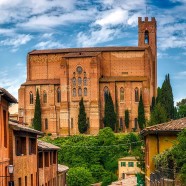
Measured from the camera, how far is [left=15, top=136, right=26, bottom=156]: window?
32091mm

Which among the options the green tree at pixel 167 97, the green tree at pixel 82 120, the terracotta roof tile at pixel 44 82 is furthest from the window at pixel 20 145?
the terracotta roof tile at pixel 44 82

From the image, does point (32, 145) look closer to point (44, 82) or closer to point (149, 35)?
point (44, 82)

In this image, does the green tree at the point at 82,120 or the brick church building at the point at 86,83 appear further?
the brick church building at the point at 86,83

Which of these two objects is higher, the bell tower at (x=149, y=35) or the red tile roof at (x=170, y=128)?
the bell tower at (x=149, y=35)

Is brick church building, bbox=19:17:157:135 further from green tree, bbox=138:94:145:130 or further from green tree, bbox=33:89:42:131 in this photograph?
green tree, bbox=33:89:42:131

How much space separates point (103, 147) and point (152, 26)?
42.7 meters

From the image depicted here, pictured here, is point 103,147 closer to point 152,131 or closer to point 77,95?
point 77,95

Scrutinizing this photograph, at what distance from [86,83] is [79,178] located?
4222cm

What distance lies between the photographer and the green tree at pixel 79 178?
3656 inches

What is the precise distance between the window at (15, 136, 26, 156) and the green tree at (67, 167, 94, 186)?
59.2 meters

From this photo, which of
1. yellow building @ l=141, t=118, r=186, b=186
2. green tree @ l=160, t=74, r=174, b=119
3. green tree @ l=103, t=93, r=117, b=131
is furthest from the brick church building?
yellow building @ l=141, t=118, r=186, b=186

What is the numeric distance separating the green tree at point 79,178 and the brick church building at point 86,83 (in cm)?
3514

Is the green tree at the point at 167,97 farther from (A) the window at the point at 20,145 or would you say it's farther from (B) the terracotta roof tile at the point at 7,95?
(B) the terracotta roof tile at the point at 7,95

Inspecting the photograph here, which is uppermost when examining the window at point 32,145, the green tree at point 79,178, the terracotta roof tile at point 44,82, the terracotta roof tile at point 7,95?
the terracotta roof tile at point 44,82
